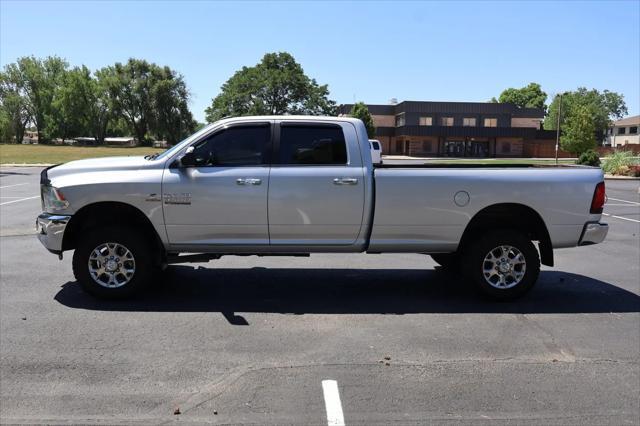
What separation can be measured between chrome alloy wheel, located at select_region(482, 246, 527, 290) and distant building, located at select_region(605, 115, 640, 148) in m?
99.2

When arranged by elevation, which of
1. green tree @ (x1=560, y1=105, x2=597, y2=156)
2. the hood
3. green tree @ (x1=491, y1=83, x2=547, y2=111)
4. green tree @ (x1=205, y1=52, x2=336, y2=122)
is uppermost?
green tree @ (x1=491, y1=83, x2=547, y2=111)

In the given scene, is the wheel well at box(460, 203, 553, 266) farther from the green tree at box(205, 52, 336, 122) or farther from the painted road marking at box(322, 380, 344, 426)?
the green tree at box(205, 52, 336, 122)

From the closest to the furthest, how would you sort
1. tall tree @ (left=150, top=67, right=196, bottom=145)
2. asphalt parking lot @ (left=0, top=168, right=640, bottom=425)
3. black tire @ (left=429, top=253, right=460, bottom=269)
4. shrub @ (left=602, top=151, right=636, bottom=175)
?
asphalt parking lot @ (left=0, top=168, right=640, bottom=425) → black tire @ (left=429, top=253, right=460, bottom=269) → shrub @ (left=602, top=151, right=636, bottom=175) → tall tree @ (left=150, top=67, right=196, bottom=145)

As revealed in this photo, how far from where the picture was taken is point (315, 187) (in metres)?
5.86

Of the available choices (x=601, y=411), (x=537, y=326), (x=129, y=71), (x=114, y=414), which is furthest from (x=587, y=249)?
(x=129, y=71)

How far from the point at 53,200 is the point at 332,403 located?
3960 millimetres

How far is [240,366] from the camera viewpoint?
429 cm

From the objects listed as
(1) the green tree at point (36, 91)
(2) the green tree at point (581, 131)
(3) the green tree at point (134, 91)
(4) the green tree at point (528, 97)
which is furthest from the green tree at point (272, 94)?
(4) the green tree at point (528, 97)

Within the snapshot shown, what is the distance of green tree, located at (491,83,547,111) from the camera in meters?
127

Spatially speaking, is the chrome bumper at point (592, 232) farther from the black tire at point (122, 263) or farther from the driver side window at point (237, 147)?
the black tire at point (122, 263)

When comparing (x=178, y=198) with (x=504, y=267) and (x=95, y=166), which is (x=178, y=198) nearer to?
(x=95, y=166)

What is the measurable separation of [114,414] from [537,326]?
13.1ft

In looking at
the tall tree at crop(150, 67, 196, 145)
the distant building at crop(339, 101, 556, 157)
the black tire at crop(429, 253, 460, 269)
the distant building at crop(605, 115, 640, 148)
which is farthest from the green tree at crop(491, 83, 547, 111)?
the black tire at crop(429, 253, 460, 269)

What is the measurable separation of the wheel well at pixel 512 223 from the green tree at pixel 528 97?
130293 millimetres
